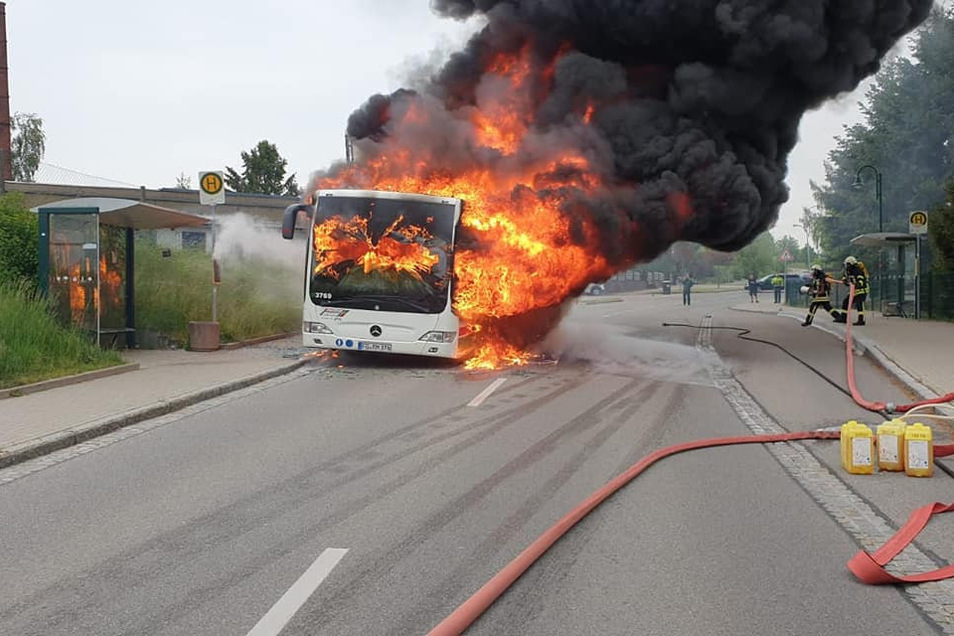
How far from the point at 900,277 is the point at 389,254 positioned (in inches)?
761

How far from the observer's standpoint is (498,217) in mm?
14898

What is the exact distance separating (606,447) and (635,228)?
9.51 meters

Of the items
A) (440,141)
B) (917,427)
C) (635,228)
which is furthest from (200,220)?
(917,427)

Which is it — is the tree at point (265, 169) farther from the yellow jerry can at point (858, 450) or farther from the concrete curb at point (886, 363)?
the yellow jerry can at point (858, 450)

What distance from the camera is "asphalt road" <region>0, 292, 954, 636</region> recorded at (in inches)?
164

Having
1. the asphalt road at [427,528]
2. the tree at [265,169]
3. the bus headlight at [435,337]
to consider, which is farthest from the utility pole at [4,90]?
the asphalt road at [427,528]

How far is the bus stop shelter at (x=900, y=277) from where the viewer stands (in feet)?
81.5

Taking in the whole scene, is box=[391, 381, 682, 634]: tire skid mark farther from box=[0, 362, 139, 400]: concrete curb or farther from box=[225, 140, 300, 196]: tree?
box=[225, 140, 300, 196]: tree

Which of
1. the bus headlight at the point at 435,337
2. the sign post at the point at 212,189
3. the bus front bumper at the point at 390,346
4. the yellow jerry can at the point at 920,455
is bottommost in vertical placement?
the yellow jerry can at the point at 920,455

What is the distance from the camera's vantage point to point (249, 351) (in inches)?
628

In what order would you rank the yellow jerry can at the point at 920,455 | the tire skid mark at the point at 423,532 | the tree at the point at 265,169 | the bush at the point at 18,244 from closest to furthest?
the tire skid mark at the point at 423,532
the yellow jerry can at the point at 920,455
the bush at the point at 18,244
the tree at the point at 265,169

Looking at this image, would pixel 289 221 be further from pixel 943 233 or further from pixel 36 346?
pixel 943 233

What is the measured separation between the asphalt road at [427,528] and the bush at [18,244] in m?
6.29

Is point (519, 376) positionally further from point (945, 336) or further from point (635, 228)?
point (945, 336)
